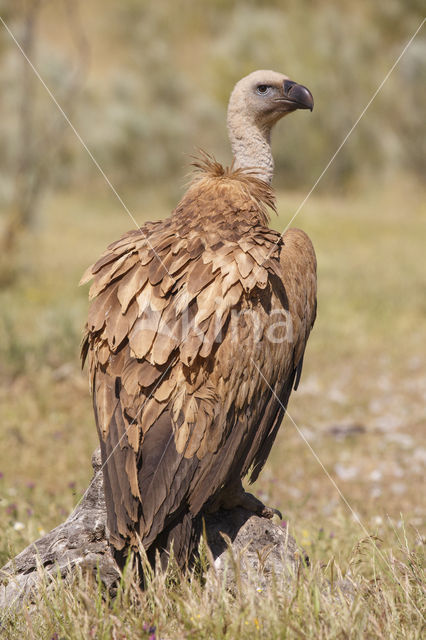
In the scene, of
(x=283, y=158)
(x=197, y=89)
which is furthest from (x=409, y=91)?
(x=197, y=89)

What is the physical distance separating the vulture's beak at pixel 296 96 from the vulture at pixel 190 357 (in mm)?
847

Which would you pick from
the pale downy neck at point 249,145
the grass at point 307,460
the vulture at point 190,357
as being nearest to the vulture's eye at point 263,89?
the pale downy neck at point 249,145

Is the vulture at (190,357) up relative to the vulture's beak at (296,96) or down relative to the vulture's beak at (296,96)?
down

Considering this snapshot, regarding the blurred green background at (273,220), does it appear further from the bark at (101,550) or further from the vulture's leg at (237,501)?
the vulture's leg at (237,501)

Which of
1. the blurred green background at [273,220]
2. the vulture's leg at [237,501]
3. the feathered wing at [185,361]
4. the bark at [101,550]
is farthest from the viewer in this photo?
the blurred green background at [273,220]

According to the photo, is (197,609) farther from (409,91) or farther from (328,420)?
(409,91)

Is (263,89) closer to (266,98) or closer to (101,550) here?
(266,98)

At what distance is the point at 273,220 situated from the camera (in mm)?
16516

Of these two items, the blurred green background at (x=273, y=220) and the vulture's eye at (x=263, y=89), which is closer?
the vulture's eye at (x=263, y=89)

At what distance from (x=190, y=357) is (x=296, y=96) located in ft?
5.85

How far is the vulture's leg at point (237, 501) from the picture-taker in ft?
10.1

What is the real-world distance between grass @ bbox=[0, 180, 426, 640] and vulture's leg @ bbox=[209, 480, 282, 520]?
1.25 feet

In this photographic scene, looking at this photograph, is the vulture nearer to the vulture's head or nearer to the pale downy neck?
the pale downy neck

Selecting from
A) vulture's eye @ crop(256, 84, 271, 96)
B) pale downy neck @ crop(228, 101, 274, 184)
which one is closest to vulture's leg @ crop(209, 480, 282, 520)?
pale downy neck @ crop(228, 101, 274, 184)
